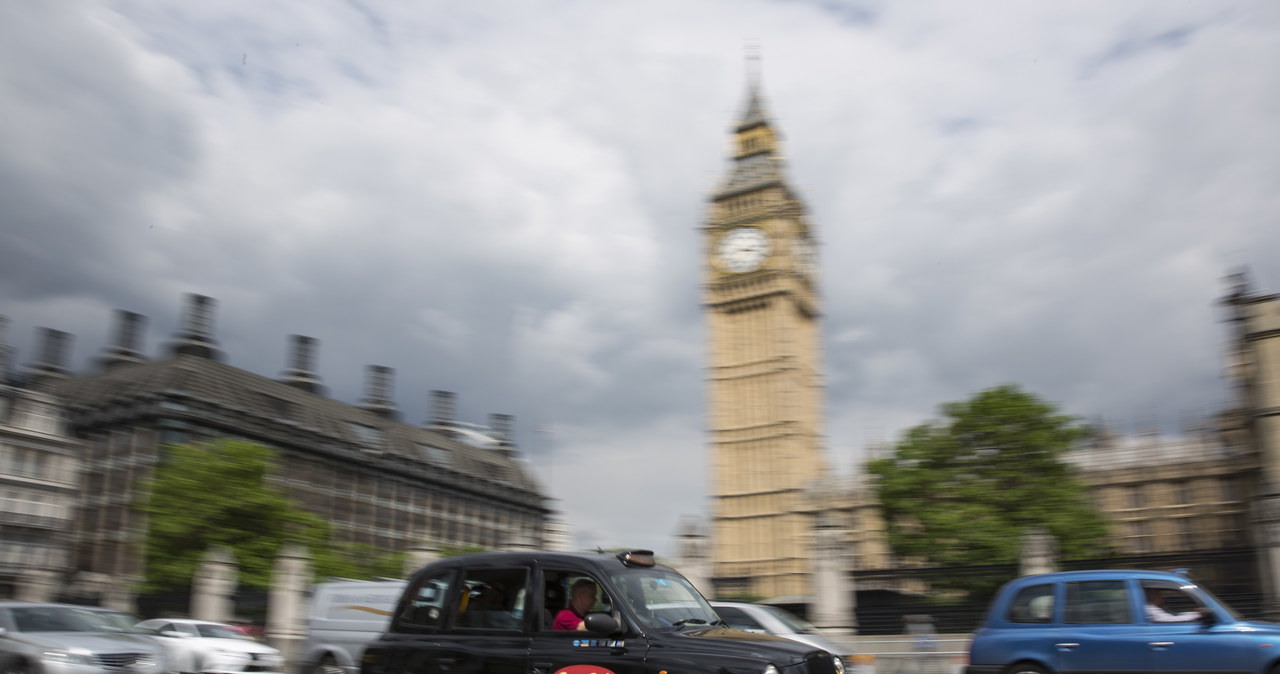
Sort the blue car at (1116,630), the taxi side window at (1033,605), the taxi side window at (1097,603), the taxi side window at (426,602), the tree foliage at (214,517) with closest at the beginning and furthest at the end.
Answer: the taxi side window at (426,602), the blue car at (1116,630), the taxi side window at (1097,603), the taxi side window at (1033,605), the tree foliage at (214,517)

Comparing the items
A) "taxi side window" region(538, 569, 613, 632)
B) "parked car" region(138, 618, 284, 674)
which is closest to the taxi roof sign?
"taxi side window" region(538, 569, 613, 632)

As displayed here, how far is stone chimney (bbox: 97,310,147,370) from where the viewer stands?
75.8 meters

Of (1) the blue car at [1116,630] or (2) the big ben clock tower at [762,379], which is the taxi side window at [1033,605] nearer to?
(1) the blue car at [1116,630]

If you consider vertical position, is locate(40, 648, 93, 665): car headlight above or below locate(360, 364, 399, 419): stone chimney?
below

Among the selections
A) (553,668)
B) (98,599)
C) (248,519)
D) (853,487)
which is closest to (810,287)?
(853,487)

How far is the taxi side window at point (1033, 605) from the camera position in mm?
11391

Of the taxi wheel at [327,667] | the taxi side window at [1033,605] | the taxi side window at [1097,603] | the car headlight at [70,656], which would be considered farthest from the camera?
the taxi wheel at [327,667]

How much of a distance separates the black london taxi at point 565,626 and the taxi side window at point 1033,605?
4.66 metres

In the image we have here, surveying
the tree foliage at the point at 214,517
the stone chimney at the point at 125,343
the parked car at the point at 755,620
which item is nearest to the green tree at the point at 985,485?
the parked car at the point at 755,620

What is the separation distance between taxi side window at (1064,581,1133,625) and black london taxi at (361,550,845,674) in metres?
4.67

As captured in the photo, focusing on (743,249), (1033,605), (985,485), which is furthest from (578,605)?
(743,249)

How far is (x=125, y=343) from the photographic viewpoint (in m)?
76.7

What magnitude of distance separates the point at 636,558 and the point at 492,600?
47.9 inches

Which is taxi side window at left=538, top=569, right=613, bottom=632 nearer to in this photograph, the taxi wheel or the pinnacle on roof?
the taxi wheel
